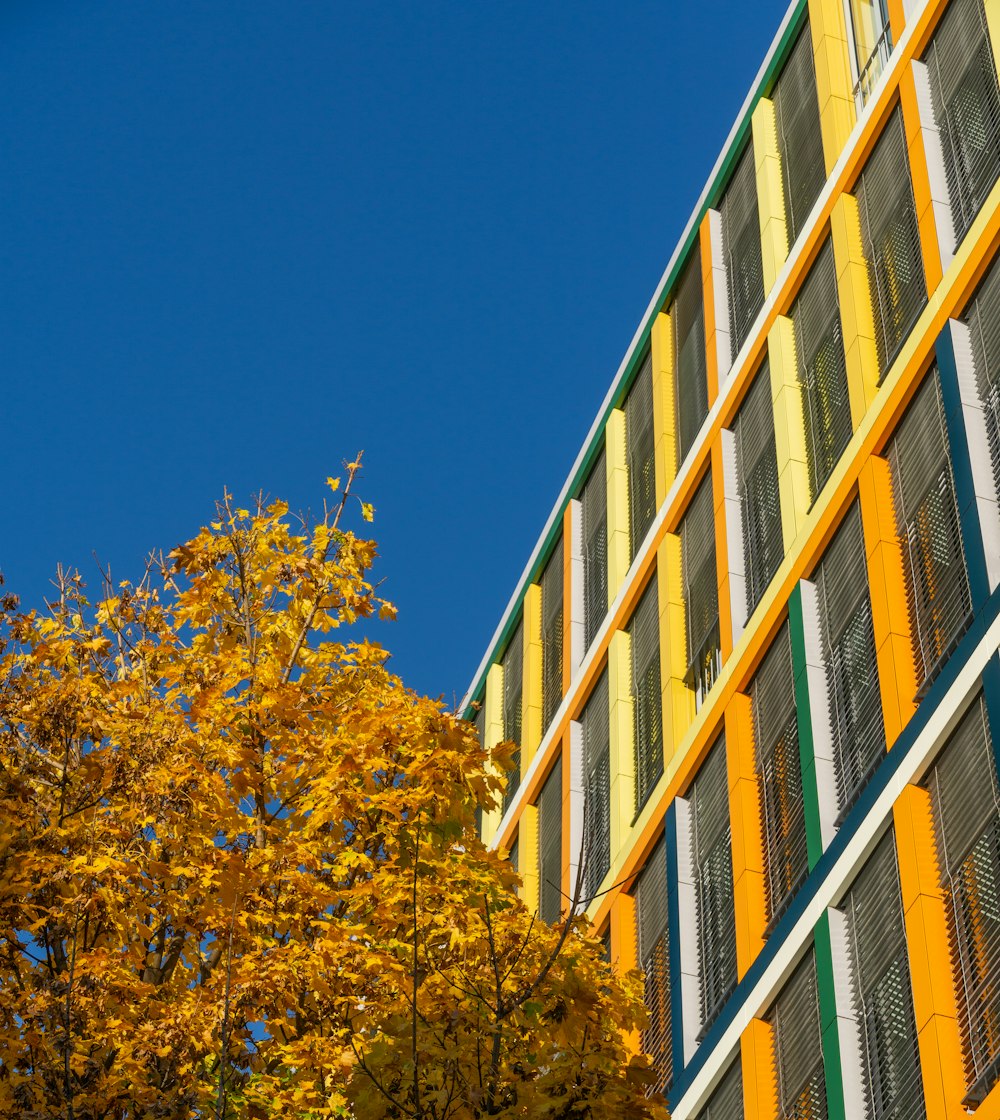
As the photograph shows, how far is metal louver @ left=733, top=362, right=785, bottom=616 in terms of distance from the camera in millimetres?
29406

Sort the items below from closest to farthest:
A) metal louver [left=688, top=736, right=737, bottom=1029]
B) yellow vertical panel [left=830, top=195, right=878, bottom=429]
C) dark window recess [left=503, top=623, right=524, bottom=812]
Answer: metal louver [left=688, top=736, right=737, bottom=1029] < yellow vertical panel [left=830, top=195, right=878, bottom=429] < dark window recess [left=503, top=623, right=524, bottom=812]

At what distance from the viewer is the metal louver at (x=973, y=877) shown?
1923cm

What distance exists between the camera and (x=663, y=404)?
3641 centimetres

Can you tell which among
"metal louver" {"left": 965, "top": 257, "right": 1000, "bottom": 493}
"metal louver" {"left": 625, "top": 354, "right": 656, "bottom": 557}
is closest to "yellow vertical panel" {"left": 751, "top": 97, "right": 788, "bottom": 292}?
"metal louver" {"left": 625, "top": 354, "right": 656, "bottom": 557}

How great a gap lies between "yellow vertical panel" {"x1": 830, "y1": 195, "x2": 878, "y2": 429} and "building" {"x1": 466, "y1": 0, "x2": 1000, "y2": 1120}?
65 millimetres

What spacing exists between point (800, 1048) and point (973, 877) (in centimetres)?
437

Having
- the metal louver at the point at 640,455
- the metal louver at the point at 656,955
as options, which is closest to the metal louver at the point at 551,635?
the metal louver at the point at 640,455

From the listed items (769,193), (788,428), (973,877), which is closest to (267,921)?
(973,877)

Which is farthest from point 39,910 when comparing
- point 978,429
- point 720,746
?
point 720,746

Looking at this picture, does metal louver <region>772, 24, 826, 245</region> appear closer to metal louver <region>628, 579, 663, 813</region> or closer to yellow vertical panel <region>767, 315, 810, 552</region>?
yellow vertical panel <region>767, 315, 810, 552</region>

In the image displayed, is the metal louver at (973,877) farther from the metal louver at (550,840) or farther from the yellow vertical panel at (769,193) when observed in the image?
the metal louver at (550,840)

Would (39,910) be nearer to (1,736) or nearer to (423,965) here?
(1,736)

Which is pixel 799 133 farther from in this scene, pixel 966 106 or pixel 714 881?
pixel 714 881

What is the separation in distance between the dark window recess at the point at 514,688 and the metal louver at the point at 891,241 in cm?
1577
